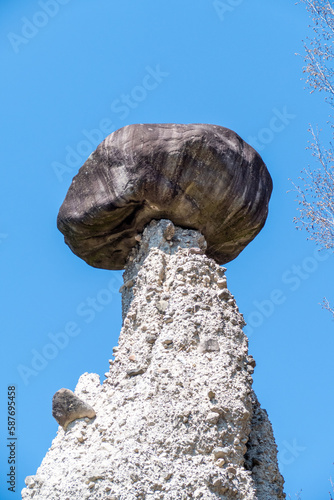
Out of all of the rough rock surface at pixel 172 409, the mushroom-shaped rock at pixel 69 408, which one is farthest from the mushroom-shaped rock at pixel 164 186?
the mushroom-shaped rock at pixel 69 408

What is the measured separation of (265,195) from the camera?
729 centimetres

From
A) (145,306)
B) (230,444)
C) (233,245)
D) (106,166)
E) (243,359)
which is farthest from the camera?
(233,245)

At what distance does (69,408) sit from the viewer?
5930mm

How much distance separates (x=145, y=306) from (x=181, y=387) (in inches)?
39.9

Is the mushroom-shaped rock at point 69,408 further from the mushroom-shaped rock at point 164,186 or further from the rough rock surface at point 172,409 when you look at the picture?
the mushroom-shaped rock at point 164,186

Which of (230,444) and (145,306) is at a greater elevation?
(145,306)

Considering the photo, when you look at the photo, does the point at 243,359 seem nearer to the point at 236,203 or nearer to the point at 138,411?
the point at 138,411

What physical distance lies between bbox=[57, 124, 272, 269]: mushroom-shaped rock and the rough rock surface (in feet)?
1.10

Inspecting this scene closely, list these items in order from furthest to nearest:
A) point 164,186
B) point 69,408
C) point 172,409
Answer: point 164,186 → point 69,408 → point 172,409

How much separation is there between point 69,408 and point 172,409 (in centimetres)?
90

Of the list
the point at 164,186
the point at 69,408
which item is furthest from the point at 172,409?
the point at 164,186

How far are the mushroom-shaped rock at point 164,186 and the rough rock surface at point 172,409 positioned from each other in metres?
0.33

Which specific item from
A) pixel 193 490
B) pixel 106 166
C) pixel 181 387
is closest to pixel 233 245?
pixel 106 166

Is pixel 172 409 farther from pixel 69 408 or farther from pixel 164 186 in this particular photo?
pixel 164 186
